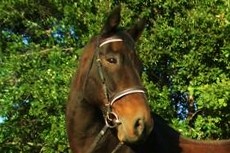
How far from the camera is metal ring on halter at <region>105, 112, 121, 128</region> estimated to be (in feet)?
15.3

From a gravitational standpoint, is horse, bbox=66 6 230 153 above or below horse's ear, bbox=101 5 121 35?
below

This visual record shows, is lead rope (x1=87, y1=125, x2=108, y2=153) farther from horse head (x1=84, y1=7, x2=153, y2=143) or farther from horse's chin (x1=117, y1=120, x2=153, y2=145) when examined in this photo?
horse's chin (x1=117, y1=120, x2=153, y2=145)

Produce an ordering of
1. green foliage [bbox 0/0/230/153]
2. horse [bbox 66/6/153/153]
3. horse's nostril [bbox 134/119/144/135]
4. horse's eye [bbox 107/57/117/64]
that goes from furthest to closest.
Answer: green foliage [bbox 0/0/230/153] → horse's eye [bbox 107/57/117/64] → horse [bbox 66/6/153/153] → horse's nostril [bbox 134/119/144/135]

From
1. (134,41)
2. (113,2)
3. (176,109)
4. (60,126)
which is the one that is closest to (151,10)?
(113,2)

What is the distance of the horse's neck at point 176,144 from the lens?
498 cm

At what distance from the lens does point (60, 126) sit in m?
13.2

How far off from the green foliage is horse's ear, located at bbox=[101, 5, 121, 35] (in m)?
7.32

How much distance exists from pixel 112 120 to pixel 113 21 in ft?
2.89

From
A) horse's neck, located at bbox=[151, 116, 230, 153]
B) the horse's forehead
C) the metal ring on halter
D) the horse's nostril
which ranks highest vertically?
the horse's forehead

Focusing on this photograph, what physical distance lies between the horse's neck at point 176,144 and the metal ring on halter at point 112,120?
0.44 metres

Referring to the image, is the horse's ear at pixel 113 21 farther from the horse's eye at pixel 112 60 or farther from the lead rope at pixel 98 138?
the lead rope at pixel 98 138

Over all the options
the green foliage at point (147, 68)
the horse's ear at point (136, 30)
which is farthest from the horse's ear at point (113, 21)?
the green foliage at point (147, 68)

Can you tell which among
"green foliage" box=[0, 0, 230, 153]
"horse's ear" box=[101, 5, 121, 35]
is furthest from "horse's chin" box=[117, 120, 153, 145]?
"green foliage" box=[0, 0, 230, 153]

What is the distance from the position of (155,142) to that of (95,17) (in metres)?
9.90
